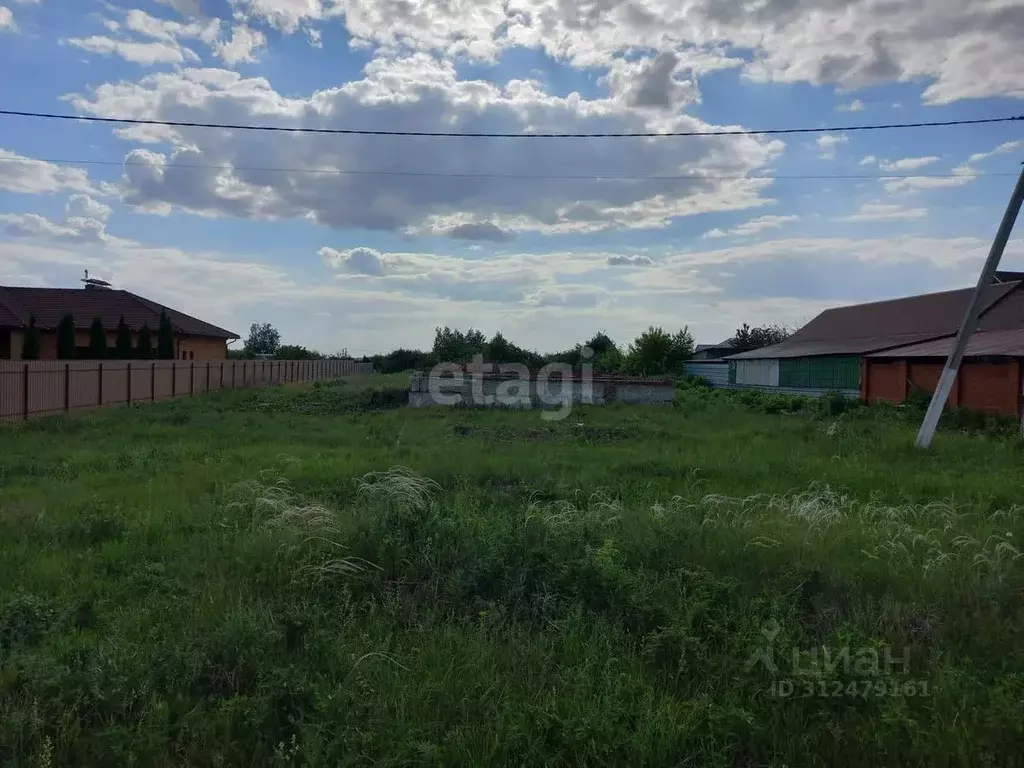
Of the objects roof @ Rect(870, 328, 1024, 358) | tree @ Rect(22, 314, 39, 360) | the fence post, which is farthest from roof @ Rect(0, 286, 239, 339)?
roof @ Rect(870, 328, 1024, 358)

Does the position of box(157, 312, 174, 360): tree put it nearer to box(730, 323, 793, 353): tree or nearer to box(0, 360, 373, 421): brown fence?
box(0, 360, 373, 421): brown fence

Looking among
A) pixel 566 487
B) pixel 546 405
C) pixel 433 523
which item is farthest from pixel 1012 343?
pixel 433 523

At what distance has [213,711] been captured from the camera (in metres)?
3.20

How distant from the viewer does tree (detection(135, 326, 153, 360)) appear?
30748 millimetres

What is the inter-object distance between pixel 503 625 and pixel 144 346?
3171 cm

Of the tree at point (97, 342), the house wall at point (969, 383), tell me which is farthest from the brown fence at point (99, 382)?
the house wall at point (969, 383)

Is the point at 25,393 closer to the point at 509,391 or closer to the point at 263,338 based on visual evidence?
the point at 509,391

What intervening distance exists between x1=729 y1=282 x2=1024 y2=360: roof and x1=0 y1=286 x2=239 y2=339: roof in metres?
32.5

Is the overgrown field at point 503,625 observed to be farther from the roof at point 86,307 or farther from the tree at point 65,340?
the roof at point 86,307

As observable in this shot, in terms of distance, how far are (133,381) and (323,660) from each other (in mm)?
20816

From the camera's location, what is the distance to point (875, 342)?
104 feet

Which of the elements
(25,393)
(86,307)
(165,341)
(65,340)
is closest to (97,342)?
(65,340)

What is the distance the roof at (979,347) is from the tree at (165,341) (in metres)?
30.2

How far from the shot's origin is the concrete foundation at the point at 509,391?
1995cm
